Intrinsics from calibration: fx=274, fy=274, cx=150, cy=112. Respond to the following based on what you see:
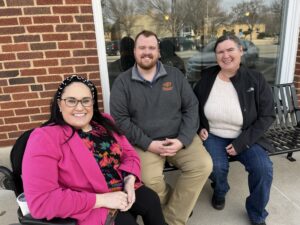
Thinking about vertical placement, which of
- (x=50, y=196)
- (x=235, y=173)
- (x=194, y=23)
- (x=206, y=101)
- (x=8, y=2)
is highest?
(x=8, y=2)

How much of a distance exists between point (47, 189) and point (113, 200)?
381 millimetres

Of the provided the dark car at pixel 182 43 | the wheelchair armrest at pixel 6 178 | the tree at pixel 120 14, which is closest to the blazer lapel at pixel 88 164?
the wheelchair armrest at pixel 6 178

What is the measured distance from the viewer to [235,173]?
117 inches

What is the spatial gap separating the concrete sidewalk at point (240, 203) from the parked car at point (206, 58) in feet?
4.13

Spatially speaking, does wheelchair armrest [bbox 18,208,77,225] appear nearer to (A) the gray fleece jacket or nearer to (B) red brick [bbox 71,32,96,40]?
(A) the gray fleece jacket

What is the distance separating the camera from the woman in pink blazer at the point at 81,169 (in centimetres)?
144

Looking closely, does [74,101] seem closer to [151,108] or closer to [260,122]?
[151,108]

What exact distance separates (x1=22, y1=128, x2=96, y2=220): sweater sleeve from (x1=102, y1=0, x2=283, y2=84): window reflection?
166 cm

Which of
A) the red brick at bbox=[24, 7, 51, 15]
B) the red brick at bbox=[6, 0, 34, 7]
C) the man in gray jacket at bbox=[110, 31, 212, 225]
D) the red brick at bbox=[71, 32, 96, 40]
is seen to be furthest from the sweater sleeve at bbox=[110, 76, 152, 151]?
the red brick at bbox=[6, 0, 34, 7]

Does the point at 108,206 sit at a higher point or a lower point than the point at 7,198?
higher

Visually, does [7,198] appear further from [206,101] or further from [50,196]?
[206,101]

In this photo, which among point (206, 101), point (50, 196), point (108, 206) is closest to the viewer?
point (50, 196)

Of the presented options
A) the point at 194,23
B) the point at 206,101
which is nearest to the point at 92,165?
the point at 206,101

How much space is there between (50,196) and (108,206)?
34cm
